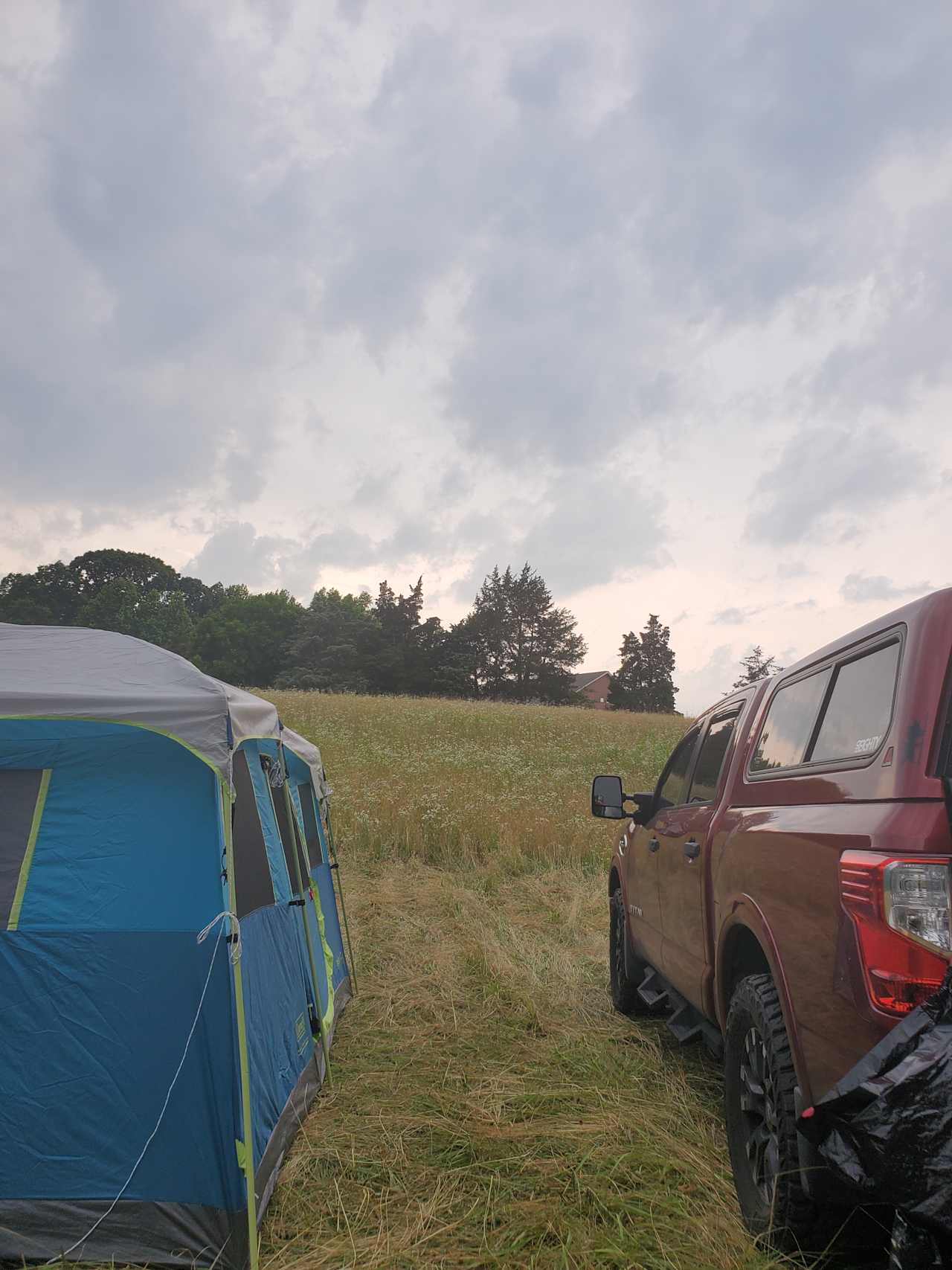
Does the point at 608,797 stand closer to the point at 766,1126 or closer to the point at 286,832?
the point at 286,832

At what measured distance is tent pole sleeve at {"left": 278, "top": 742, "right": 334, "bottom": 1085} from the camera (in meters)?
5.00

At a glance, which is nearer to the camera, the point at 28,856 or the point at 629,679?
the point at 28,856

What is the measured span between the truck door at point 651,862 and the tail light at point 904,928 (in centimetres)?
266

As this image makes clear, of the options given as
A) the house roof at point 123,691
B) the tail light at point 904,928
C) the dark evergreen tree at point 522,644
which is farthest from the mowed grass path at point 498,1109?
the dark evergreen tree at point 522,644

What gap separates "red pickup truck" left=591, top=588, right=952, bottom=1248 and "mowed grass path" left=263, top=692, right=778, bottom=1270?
428 millimetres

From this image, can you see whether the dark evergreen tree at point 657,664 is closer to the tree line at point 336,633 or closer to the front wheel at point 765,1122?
the tree line at point 336,633

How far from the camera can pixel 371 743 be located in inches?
883

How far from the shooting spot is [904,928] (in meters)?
1.98

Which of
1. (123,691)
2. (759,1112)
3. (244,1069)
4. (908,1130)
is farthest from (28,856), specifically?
(908,1130)

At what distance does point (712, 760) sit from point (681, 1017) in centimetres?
124

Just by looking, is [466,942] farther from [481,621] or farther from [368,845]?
[481,621]

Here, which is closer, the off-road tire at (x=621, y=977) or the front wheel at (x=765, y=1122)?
the front wheel at (x=765, y=1122)

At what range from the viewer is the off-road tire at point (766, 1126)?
2.51 m

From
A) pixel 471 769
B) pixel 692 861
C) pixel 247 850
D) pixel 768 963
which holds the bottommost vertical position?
pixel 471 769
